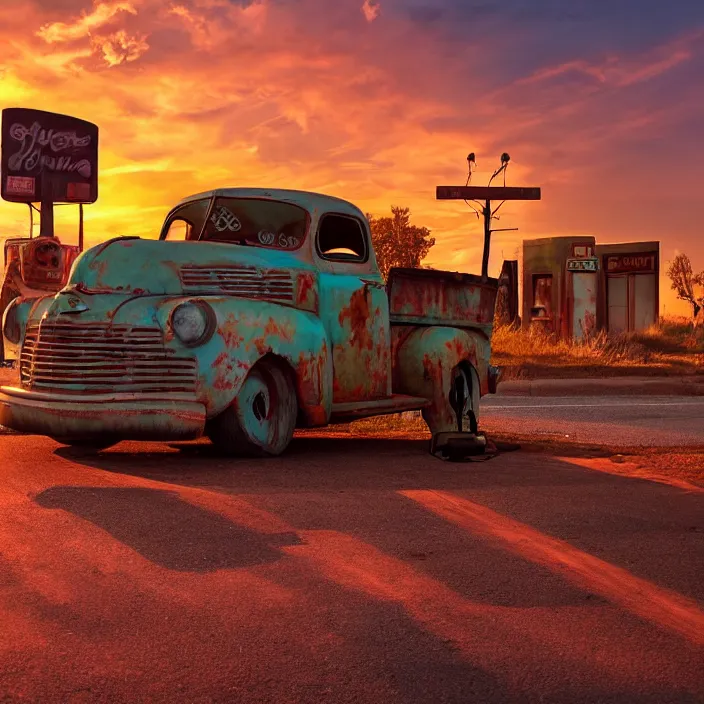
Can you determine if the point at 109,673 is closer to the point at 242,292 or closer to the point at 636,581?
the point at 636,581

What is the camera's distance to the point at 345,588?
13.1 feet

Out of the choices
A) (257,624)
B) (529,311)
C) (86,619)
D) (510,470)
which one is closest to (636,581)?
(257,624)

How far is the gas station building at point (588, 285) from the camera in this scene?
4097 cm

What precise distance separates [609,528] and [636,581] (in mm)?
1035

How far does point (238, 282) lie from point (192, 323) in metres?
0.74

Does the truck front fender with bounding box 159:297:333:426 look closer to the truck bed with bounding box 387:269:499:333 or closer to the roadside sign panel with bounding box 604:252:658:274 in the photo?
the truck bed with bounding box 387:269:499:333

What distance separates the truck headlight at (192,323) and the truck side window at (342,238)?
170cm

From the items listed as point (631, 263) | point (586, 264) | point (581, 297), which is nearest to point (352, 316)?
point (586, 264)

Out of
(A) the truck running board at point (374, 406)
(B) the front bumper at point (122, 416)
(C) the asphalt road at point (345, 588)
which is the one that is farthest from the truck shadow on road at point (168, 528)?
(A) the truck running board at point (374, 406)

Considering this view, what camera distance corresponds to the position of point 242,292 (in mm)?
7320

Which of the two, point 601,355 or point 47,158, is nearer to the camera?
point 601,355

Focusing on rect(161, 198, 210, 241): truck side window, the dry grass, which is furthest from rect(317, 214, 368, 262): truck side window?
the dry grass

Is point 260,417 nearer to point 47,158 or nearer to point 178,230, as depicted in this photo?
point 178,230

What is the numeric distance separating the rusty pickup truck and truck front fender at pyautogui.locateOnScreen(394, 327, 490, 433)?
1cm
